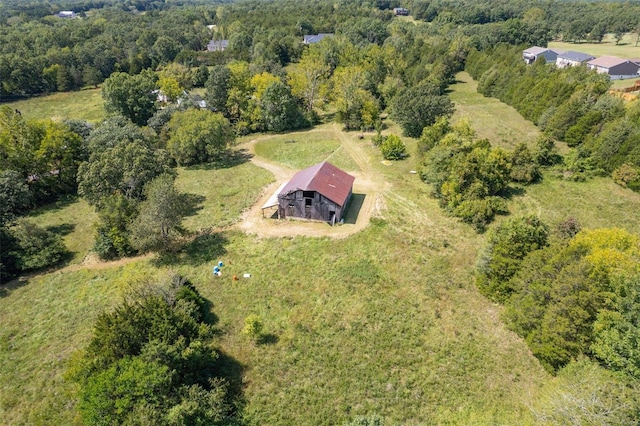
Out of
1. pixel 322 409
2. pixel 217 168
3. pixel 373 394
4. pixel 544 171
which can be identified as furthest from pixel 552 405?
pixel 217 168

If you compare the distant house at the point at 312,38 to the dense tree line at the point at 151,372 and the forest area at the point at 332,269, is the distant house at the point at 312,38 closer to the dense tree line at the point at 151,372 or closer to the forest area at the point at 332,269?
the forest area at the point at 332,269

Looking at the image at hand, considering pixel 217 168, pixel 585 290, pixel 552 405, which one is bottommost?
pixel 217 168

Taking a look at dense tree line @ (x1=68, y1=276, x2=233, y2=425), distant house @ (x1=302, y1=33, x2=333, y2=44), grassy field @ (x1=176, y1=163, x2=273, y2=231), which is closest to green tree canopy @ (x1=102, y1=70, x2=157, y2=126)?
grassy field @ (x1=176, y1=163, x2=273, y2=231)

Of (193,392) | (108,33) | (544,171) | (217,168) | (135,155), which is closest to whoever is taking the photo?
(193,392)

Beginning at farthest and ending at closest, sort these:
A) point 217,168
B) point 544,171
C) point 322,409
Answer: point 217,168 → point 544,171 → point 322,409

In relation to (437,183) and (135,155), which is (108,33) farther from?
(437,183)

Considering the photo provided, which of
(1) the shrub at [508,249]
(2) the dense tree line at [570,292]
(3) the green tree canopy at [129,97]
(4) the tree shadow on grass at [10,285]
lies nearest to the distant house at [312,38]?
(3) the green tree canopy at [129,97]

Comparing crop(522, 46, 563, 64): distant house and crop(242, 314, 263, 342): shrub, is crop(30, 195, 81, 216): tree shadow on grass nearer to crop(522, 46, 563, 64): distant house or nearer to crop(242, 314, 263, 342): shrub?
crop(242, 314, 263, 342): shrub

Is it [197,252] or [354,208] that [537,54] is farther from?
[197,252]
